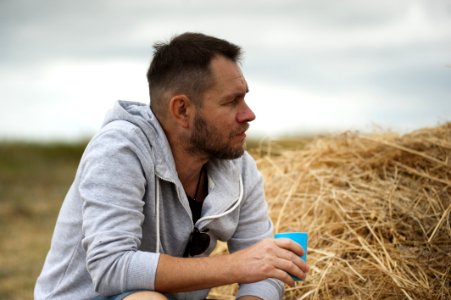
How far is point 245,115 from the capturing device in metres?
3.00

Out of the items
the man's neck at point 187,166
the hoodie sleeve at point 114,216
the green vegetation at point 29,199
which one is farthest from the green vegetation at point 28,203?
the hoodie sleeve at point 114,216

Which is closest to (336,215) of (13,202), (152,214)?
(152,214)

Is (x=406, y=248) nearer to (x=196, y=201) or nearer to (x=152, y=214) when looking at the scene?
(x=196, y=201)

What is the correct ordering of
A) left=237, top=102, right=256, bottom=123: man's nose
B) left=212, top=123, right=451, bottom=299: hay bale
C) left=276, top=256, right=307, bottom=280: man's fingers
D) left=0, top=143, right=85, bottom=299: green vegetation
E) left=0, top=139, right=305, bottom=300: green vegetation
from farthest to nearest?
left=0, top=143, right=85, bottom=299: green vegetation < left=0, top=139, right=305, bottom=300: green vegetation < left=212, top=123, right=451, bottom=299: hay bale < left=237, top=102, right=256, bottom=123: man's nose < left=276, top=256, right=307, bottom=280: man's fingers

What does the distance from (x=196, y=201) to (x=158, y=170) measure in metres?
0.34

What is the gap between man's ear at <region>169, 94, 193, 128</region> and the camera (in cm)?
302

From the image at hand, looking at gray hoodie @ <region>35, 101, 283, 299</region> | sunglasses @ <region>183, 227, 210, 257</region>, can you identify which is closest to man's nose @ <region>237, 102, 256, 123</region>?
gray hoodie @ <region>35, 101, 283, 299</region>

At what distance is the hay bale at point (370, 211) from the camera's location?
3795 millimetres

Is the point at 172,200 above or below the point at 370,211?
above

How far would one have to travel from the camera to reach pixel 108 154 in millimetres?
2836

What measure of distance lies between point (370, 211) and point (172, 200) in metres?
1.60

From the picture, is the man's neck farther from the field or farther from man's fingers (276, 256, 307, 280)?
the field

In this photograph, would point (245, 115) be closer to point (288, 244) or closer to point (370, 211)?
point (288, 244)

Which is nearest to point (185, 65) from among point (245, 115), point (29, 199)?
point (245, 115)
